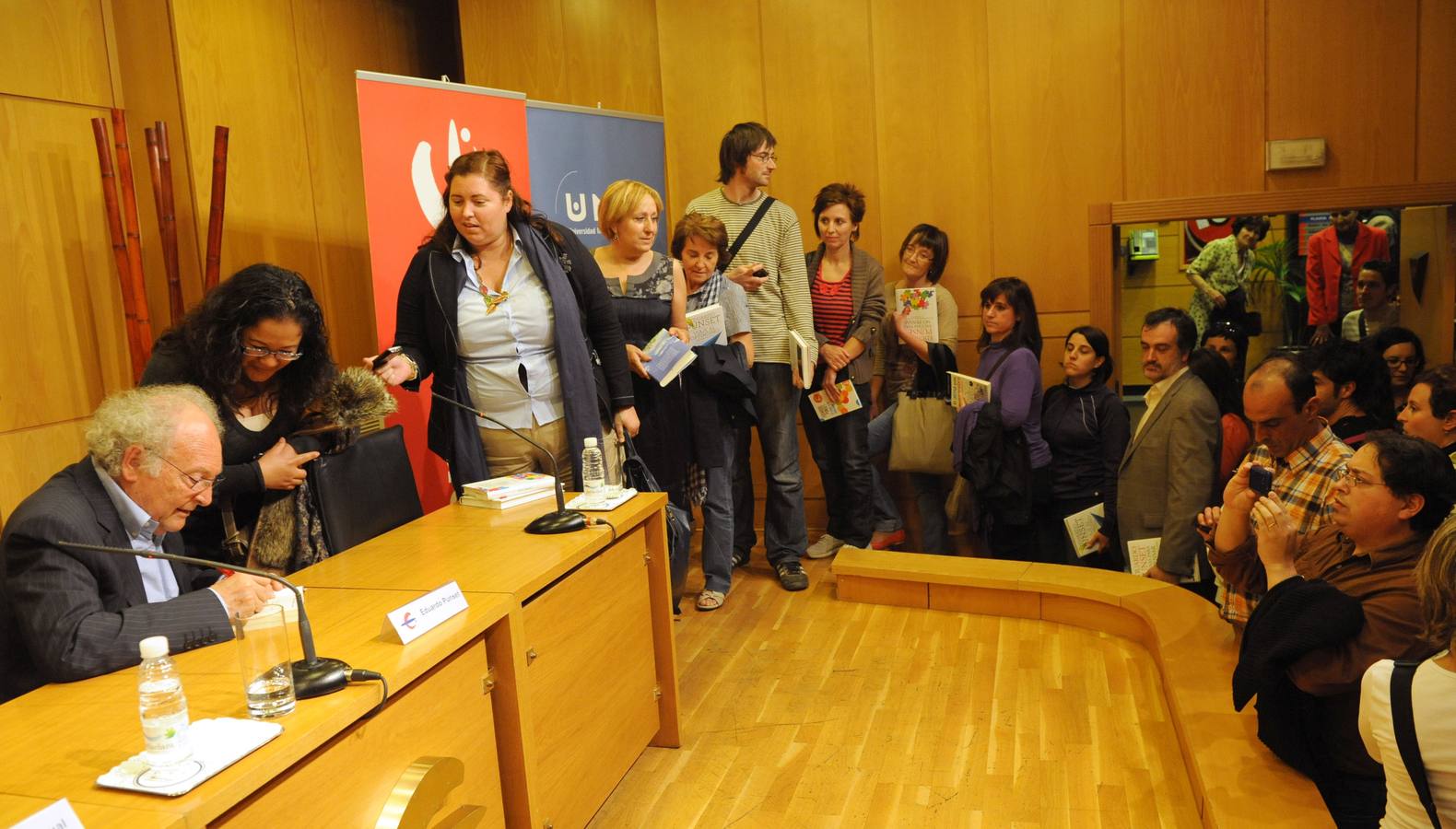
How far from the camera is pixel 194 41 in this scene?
3.53m

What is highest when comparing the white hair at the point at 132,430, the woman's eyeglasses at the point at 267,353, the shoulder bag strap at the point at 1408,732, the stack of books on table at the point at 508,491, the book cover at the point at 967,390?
the woman's eyeglasses at the point at 267,353

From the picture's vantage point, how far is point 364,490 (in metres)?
2.69

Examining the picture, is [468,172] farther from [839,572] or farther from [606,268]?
[839,572]

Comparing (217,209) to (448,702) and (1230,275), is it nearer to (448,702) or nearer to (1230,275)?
(448,702)

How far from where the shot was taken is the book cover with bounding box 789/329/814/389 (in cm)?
416

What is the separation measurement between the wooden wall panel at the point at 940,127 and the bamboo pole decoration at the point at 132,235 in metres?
3.04

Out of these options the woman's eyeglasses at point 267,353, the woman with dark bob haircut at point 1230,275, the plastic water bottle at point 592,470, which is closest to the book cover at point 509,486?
the plastic water bottle at point 592,470

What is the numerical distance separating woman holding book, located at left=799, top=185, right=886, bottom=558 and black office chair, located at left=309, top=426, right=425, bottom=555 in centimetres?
203

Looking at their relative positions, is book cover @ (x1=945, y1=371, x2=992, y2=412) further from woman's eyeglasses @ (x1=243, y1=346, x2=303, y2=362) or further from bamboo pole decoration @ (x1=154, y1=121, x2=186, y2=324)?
bamboo pole decoration @ (x1=154, y1=121, x2=186, y2=324)

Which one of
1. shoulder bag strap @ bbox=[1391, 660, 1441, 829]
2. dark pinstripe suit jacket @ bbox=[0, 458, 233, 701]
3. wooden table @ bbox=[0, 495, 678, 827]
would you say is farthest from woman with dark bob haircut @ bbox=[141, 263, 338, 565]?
shoulder bag strap @ bbox=[1391, 660, 1441, 829]

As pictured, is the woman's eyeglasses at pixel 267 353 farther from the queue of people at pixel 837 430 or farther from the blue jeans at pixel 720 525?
the blue jeans at pixel 720 525

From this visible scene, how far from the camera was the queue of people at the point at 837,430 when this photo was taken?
5.96 feet

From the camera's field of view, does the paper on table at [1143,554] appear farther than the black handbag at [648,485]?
Yes

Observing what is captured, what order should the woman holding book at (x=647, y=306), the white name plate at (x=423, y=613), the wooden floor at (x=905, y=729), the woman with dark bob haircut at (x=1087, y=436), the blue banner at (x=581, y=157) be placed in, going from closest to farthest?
the white name plate at (x=423, y=613) → the wooden floor at (x=905, y=729) → the woman holding book at (x=647, y=306) → the woman with dark bob haircut at (x=1087, y=436) → the blue banner at (x=581, y=157)
